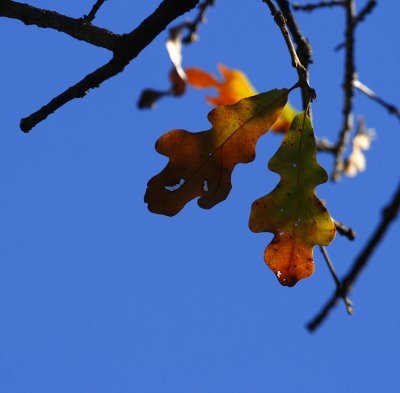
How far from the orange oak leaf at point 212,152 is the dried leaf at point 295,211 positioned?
0.08m

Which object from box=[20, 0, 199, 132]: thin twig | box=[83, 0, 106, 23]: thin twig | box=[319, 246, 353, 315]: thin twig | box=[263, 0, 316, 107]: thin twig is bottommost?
box=[319, 246, 353, 315]: thin twig

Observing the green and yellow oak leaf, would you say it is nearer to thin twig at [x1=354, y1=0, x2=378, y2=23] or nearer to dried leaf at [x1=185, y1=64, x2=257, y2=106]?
dried leaf at [x1=185, y1=64, x2=257, y2=106]

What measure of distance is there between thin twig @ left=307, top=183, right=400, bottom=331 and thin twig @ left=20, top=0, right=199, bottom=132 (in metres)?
1.11

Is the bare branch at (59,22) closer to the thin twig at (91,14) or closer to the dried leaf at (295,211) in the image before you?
the thin twig at (91,14)

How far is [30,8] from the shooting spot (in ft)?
4.54

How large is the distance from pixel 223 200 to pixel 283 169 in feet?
0.59

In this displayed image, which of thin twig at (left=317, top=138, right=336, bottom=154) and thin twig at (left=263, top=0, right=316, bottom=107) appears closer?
thin twig at (left=263, top=0, right=316, bottom=107)

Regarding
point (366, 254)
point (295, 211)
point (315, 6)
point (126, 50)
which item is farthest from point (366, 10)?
point (126, 50)

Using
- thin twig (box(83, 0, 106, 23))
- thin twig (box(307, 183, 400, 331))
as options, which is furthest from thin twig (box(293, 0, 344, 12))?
thin twig (box(83, 0, 106, 23))

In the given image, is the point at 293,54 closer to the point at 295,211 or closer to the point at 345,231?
the point at 295,211

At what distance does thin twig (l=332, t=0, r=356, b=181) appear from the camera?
9.48ft

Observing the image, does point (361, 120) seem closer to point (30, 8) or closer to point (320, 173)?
point (320, 173)

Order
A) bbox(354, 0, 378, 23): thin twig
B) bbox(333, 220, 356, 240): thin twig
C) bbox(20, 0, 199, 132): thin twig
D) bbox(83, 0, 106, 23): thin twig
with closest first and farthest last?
bbox(20, 0, 199, 132): thin twig, bbox(83, 0, 106, 23): thin twig, bbox(333, 220, 356, 240): thin twig, bbox(354, 0, 378, 23): thin twig

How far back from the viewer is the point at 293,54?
1.43 metres
